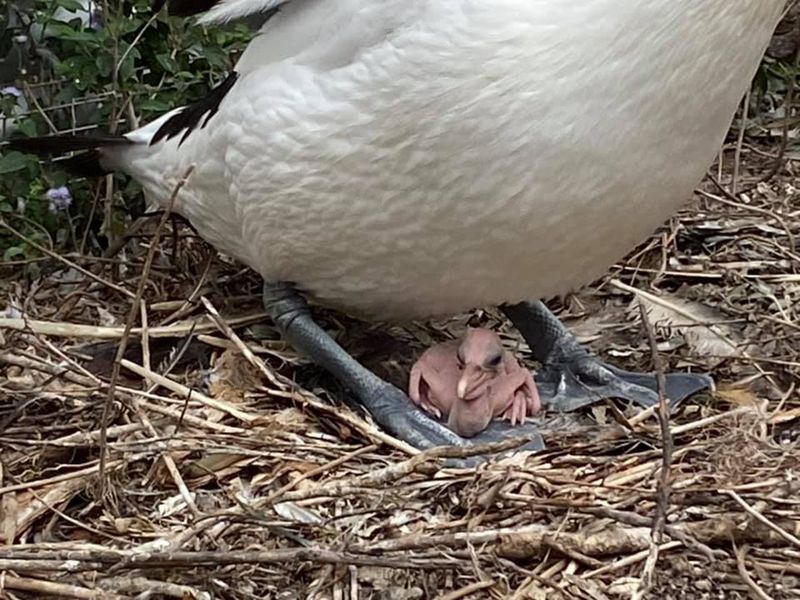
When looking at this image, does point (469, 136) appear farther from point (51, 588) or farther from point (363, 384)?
point (51, 588)

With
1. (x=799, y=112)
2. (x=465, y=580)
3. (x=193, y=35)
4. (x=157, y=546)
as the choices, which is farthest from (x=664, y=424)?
(x=799, y=112)

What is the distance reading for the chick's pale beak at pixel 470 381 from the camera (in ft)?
8.38

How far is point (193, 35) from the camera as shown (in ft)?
10.5

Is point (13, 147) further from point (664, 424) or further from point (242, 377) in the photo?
point (664, 424)

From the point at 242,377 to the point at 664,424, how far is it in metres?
1.02

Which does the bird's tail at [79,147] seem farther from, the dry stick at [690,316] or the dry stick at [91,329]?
the dry stick at [690,316]

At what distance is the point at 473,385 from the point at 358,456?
0.26 metres

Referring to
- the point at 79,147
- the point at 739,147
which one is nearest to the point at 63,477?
the point at 79,147

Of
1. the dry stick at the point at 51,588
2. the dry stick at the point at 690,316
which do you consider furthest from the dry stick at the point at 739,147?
the dry stick at the point at 51,588

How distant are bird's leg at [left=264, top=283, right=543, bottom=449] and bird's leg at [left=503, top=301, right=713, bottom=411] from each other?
0.52 ft

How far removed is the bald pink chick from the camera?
8.46 feet

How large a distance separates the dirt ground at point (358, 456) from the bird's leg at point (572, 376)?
42 mm

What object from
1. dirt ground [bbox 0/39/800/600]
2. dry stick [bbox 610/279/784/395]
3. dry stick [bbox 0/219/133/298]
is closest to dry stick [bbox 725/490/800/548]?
dirt ground [bbox 0/39/800/600]

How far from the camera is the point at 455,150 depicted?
226 cm
